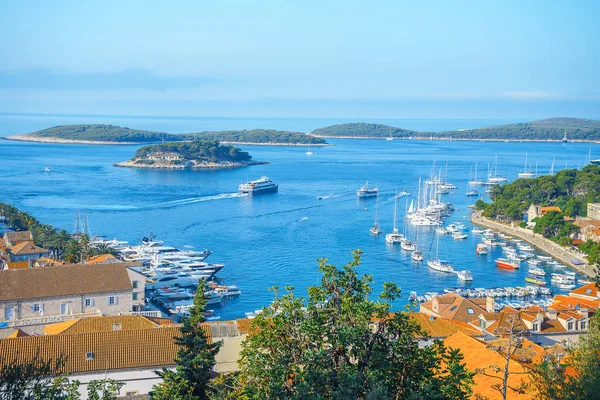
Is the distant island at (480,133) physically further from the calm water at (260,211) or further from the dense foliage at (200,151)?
the dense foliage at (200,151)

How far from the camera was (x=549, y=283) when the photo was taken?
28.0 metres

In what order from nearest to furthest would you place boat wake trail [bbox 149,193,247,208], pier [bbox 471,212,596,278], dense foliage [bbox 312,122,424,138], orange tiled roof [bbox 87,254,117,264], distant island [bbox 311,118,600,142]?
1. orange tiled roof [bbox 87,254,117,264]
2. pier [bbox 471,212,596,278]
3. boat wake trail [bbox 149,193,247,208]
4. distant island [bbox 311,118,600,142]
5. dense foliage [bbox 312,122,424,138]

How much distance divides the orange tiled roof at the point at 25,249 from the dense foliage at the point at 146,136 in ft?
337

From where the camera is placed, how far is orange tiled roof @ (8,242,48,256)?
24317 mm

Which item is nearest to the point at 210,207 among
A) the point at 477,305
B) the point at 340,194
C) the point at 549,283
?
the point at 340,194

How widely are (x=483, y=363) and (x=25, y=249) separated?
741 inches

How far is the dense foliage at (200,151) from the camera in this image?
3337 inches

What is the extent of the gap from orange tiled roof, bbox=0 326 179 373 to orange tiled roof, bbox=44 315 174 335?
1196mm

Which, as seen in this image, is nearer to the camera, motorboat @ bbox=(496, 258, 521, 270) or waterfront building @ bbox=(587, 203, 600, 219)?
motorboat @ bbox=(496, 258, 521, 270)

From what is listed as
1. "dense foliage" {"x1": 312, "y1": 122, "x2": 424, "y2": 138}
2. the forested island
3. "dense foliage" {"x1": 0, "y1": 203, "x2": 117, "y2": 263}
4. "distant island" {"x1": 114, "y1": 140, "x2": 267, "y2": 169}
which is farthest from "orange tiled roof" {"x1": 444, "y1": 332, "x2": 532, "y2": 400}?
"dense foliage" {"x1": 312, "y1": 122, "x2": 424, "y2": 138}

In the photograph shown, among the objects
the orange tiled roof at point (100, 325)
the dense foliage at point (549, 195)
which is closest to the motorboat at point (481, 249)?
the dense foliage at point (549, 195)

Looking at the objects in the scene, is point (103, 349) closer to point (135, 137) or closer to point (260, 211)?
point (260, 211)

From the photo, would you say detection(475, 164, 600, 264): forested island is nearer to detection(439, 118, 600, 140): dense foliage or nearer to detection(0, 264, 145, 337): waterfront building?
detection(0, 264, 145, 337): waterfront building

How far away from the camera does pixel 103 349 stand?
A: 35.3 ft
